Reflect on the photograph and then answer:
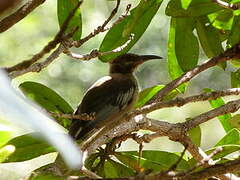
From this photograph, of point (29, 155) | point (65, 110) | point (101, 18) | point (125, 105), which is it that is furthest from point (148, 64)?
point (29, 155)

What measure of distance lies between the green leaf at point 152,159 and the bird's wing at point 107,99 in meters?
0.44

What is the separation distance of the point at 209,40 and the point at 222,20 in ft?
0.45

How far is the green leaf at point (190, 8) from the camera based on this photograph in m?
2.55

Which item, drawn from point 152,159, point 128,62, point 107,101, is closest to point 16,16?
point 152,159

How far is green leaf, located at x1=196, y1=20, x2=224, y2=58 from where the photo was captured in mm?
2838

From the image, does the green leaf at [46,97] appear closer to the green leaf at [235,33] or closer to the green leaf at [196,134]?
the green leaf at [196,134]

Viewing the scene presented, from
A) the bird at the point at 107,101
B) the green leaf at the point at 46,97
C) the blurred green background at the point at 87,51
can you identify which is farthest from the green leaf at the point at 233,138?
the blurred green background at the point at 87,51

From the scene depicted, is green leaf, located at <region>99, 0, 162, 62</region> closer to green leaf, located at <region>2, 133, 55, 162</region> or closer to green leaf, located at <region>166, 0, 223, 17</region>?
green leaf, located at <region>166, 0, 223, 17</region>

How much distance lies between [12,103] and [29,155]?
1949 millimetres

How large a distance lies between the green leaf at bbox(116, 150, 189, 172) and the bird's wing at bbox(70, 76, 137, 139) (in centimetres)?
44

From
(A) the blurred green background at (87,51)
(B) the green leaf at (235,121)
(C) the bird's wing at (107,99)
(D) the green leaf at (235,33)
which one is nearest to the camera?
(D) the green leaf at (235,33)

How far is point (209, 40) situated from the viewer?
9.37ft

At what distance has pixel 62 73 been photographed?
891 cm

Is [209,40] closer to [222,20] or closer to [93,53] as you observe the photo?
[222,20]
